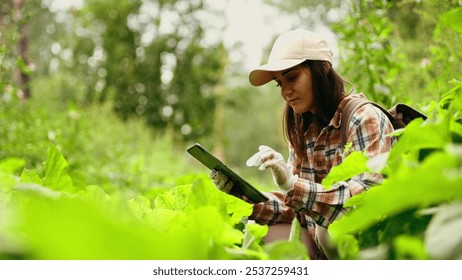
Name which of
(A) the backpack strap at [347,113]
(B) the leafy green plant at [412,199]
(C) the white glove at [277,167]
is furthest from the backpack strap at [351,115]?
(B) the leafy green plant at [412,199]

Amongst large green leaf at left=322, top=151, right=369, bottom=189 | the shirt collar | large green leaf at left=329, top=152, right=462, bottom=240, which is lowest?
the shirt collar

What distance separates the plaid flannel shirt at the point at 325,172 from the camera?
160cm

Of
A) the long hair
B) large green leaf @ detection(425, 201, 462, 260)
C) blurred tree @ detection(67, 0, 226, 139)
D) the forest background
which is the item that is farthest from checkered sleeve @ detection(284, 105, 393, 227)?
blurred tree @ detection(67, 0, 226, 139)

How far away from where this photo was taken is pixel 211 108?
22484 millimetres

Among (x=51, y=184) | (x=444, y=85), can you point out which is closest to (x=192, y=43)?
(x=444, y=85)

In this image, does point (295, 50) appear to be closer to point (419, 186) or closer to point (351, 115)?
point (351, 115)

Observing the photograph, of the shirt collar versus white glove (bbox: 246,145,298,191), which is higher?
the shirt collar

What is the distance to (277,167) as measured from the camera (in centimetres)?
158

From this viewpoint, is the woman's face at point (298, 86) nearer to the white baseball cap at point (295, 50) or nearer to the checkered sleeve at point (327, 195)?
the white baseball cap at point (295, 50)

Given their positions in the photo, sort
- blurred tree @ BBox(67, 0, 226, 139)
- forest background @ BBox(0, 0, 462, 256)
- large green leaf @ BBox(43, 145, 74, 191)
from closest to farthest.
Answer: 1. large green leaf @ BBox(43, 145, 74, 191)
2. forest background @ BBox(0, 0, 462, 256)
3. blurred tree @ BBox(67, 0, 226, 139)

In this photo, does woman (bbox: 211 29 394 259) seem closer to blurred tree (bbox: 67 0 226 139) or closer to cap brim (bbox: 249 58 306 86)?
cap brim (bbox: 249 58 306 86)

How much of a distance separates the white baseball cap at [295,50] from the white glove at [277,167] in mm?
486

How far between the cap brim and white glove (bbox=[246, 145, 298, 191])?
475 millimetres

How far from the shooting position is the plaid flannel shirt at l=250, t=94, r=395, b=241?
1596 mm
